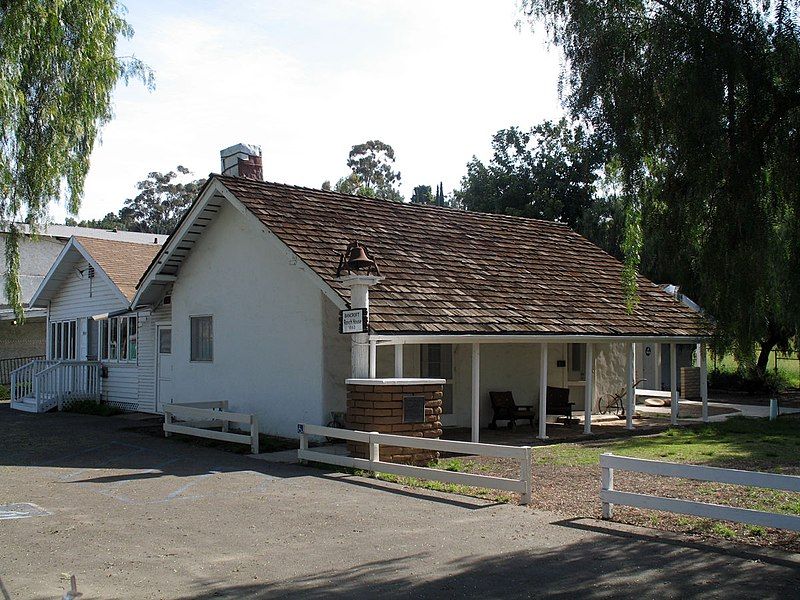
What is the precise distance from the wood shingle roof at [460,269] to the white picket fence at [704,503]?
223 inches

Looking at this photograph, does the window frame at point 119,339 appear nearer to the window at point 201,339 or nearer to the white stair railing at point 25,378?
the white stair railing at point 25,378

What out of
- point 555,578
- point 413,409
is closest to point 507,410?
point 413,409

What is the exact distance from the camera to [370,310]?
583 inches

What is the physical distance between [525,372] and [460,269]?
338 centimetres

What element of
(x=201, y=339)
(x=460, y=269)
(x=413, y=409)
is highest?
(x=460, y=269)

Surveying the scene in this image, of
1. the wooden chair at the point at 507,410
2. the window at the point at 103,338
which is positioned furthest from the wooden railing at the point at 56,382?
the wooden chair at the point at 507,410

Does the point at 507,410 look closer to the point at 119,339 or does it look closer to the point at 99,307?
the point at 119,339

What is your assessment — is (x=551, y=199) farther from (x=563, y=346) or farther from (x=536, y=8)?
(x=536, y=8)

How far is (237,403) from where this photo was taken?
18.3 m

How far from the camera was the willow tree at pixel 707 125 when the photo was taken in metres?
9.18

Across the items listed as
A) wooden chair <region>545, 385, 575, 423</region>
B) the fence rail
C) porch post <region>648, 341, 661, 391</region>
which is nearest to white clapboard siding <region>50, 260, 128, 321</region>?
the fence rail

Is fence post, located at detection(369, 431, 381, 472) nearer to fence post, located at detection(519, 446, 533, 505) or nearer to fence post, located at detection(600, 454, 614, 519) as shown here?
fence post, located at detection(519, 446, 533, 505)

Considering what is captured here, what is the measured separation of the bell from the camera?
44.8 feet

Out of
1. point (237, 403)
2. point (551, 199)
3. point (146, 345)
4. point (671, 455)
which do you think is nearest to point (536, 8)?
point (671, 455)
